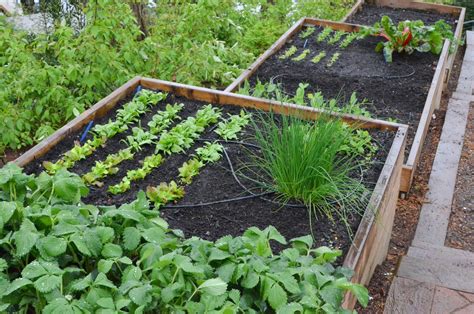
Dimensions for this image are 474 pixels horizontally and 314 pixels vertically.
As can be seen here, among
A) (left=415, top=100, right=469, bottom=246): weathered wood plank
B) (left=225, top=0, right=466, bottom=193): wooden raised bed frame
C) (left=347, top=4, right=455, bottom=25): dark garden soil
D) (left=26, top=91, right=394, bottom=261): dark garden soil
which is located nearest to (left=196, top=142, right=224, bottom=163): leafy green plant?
(left=26, top=91, right=394, bottom=261): dark garden soil

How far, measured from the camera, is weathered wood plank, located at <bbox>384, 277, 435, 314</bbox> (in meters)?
3.37

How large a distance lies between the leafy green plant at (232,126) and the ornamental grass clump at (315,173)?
53 centimetres

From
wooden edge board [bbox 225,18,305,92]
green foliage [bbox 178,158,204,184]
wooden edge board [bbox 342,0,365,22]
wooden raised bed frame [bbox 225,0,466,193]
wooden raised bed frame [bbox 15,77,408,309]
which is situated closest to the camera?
wooden raised bed frame [bbox 15,77,408,309]

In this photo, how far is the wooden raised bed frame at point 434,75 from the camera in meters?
4.56

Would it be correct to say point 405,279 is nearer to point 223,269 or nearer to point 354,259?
point 354,259

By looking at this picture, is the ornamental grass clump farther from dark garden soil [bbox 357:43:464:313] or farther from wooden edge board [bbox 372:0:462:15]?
wooden edge board [bbox 372:0:462:15]

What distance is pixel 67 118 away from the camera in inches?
182

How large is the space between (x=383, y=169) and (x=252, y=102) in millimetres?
1123

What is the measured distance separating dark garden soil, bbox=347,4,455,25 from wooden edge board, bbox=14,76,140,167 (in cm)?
464

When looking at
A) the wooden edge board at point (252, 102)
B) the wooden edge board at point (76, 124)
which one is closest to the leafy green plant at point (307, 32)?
the wooden edge board at point (252, 102)

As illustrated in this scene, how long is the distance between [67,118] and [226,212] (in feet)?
6.66

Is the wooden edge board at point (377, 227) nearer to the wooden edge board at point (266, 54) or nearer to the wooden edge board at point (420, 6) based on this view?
the wooden edge board at point (266, 54)

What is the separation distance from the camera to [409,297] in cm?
344

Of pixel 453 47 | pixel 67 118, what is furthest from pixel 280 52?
pixel 67 118
